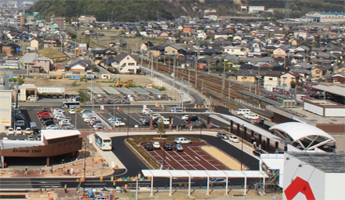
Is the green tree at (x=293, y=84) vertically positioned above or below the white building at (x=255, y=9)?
below

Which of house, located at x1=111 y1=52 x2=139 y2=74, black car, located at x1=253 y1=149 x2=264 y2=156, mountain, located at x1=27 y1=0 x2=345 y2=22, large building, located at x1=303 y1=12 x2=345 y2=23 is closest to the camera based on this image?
black car, located at x1=253 y1=149 x2=264 y2=156

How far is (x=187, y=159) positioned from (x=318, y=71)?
12.0 meters

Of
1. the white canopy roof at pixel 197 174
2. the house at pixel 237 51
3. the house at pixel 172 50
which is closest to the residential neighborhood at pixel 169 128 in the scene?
the white canopy roof at pixel 197 174

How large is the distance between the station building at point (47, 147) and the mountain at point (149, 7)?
126 feet

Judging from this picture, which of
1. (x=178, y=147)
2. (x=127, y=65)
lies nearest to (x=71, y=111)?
(x=178, y=147)

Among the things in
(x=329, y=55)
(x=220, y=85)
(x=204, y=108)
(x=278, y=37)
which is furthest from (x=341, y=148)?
(x=278, y=37)

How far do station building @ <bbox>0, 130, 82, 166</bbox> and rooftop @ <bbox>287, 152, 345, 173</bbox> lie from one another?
11.7ft

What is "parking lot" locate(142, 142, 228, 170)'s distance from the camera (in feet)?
25.0

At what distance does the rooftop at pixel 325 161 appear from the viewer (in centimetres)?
483

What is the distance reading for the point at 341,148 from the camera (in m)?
8.12

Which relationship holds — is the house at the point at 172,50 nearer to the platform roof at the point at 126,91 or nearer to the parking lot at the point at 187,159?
the platform roof at the point at 126,91

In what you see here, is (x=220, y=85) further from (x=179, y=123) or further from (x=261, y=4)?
(x=261, y=4)

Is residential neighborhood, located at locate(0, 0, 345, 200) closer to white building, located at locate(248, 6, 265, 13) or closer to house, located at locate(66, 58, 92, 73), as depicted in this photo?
house, located at locate(66, 58, 92, 73)

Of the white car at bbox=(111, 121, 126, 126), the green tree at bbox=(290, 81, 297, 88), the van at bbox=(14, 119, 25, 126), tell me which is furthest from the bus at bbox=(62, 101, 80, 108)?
the green tree at bbox=(290, 81, 297, 88)
